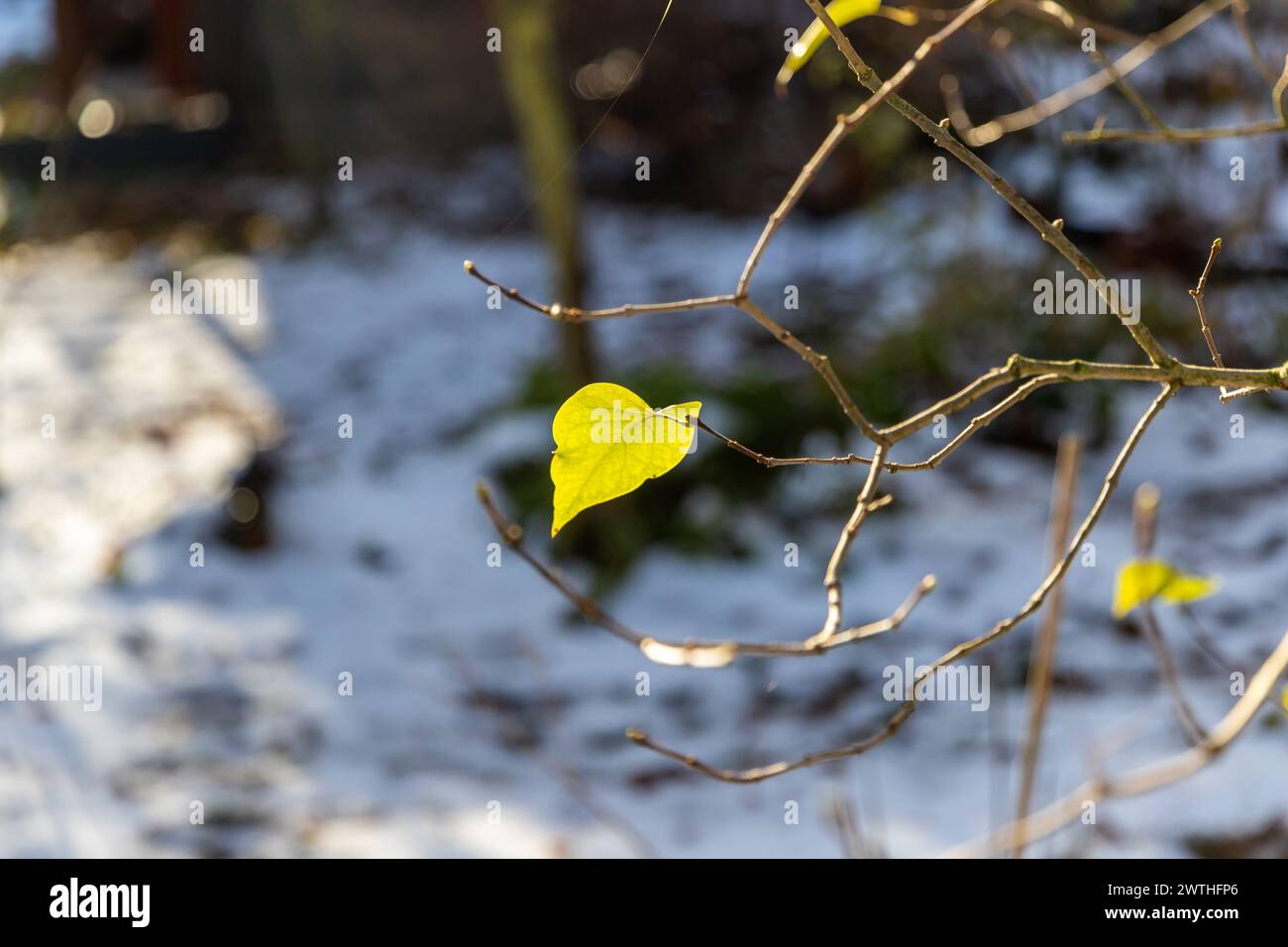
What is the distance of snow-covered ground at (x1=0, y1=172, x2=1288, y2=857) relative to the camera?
248 centimetres

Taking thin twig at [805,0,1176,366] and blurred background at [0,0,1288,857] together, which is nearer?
thin twig at [805,0,1176,366]

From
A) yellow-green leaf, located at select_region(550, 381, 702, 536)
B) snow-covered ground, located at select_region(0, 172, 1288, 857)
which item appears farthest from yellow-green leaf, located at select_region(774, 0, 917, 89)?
snow-covered ground, located at select_region(0, 172, 1288, 857)

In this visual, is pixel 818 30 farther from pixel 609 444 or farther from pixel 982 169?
pixel 609 444

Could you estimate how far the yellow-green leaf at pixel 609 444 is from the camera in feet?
1.92

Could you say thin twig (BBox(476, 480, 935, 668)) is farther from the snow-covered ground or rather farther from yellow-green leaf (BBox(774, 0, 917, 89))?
the snow-covered ground

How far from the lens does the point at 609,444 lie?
599 mm

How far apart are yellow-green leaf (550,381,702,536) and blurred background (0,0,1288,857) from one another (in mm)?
767

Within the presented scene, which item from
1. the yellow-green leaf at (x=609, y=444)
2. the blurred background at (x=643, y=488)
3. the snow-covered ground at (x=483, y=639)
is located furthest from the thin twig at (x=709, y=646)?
the snow-covered ground at (x=483, y=639)

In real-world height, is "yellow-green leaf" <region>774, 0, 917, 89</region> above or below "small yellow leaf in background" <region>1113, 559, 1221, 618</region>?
above

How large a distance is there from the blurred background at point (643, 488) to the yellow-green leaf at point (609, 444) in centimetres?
77

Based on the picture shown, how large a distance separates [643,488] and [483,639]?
2.36 feet

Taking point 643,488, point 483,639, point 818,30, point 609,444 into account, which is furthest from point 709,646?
point 643,488
